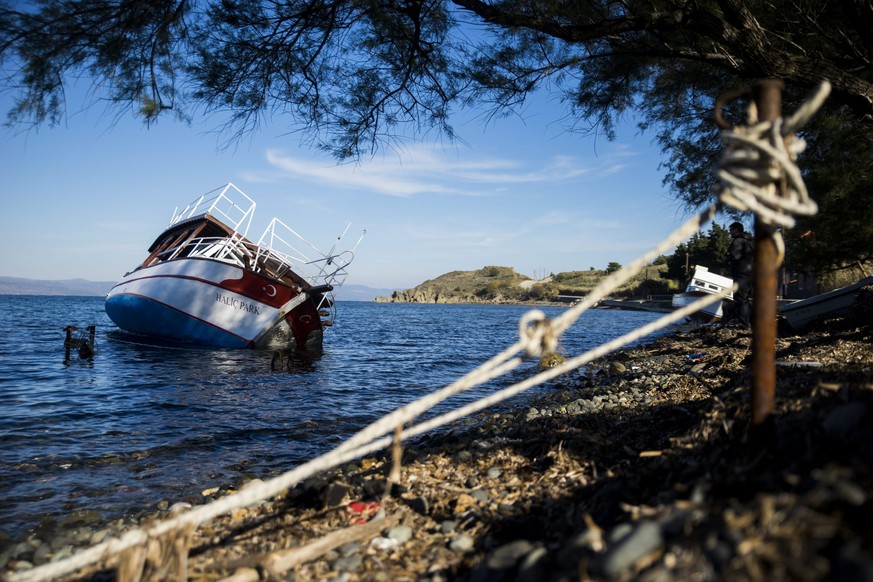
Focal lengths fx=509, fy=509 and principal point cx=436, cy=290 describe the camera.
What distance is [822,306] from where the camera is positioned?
1030cm

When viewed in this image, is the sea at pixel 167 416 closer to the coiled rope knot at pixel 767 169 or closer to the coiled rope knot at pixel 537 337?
the coiled rope knot at pixel 537 337

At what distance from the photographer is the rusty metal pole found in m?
2.19

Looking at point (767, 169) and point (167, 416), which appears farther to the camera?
point (167, 416)

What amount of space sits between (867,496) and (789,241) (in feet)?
41.9

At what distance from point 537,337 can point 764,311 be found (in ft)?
3.34

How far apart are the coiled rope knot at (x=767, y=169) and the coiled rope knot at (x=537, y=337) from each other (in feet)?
2.92

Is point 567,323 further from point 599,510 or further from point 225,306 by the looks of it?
point 225,306

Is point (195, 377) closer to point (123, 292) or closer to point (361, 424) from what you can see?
point (361, 424)

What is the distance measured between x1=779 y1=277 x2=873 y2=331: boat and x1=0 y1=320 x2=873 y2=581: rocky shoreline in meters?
6.63

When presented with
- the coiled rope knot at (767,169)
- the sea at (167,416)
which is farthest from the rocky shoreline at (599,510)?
the coiled rope knot at (767,169)

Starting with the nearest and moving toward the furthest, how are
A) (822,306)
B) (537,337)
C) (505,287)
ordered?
(537,337) → (822,306) → (505,287)

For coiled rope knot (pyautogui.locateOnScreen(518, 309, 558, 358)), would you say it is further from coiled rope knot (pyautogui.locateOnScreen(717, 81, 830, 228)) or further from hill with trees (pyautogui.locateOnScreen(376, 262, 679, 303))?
hill with trees (pyautogui.locateOnScreen(376, 262, 679, 303))

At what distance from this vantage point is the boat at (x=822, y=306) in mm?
9891

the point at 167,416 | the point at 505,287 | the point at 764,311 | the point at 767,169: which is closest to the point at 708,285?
the point at 167,416
